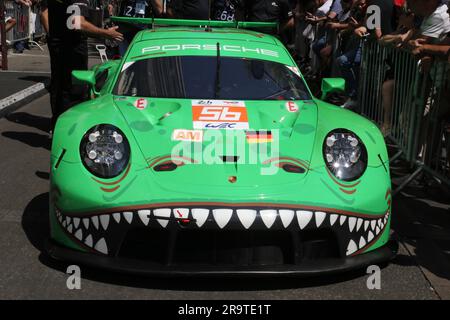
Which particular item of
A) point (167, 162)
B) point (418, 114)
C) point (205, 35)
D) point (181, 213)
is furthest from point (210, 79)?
point (418, 114)

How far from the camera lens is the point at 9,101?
29.8ft

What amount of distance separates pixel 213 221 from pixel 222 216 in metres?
0.05

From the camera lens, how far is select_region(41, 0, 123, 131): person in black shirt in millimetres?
6676

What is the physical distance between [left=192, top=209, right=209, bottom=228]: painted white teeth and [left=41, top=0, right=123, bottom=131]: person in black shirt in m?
3.50

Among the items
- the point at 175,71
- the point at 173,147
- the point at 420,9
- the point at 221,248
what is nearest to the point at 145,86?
the point at 175,71

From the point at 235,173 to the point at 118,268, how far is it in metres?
0.80

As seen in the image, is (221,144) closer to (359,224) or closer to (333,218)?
(333,218)

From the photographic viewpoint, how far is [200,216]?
3447 millimetres

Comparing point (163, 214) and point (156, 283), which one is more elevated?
point (163, 214)

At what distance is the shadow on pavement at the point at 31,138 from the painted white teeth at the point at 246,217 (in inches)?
158

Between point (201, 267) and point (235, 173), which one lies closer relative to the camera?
point (201, 267)

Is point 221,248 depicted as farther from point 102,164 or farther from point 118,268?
point 102,164

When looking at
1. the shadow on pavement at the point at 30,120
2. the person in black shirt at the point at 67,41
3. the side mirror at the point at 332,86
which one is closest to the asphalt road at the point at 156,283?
the side mirror at the point at 332,86
